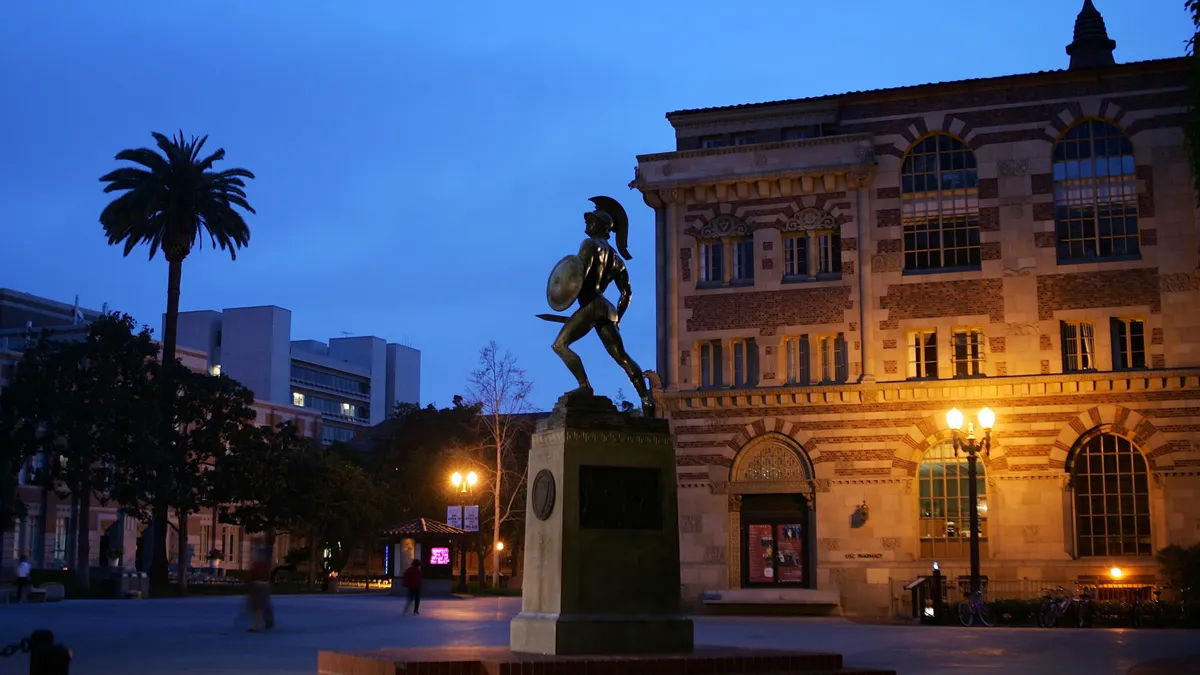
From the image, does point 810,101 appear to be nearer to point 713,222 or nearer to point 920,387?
point 713,222

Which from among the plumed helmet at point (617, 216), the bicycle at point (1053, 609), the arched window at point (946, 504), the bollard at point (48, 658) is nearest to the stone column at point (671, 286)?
the arched window at point (946, 504)

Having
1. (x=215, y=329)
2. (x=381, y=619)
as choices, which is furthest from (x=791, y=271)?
(x=215, y=329)

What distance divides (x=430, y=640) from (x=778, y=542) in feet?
71.1

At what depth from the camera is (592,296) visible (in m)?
17.5

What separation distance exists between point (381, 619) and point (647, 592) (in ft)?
60.3

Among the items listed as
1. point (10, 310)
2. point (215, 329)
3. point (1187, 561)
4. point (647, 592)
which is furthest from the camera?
point (215, 329)

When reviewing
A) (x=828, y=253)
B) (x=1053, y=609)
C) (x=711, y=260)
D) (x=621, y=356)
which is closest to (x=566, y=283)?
(x=621, y=356)

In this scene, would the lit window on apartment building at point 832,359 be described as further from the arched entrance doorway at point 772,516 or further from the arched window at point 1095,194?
the arched window at point 1095,194

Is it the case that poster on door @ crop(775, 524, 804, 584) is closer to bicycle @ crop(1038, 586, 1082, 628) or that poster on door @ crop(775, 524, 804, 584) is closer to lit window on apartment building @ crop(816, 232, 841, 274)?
lit window on apartment building @ crop(816, 232, 841, 274)

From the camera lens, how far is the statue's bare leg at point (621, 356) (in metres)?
17.3

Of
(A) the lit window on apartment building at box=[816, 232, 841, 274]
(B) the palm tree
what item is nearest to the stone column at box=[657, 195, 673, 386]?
(A) the lit window on apartment building at box=[816, 232, 841, 274]

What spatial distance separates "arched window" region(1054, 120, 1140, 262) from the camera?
1636 inches

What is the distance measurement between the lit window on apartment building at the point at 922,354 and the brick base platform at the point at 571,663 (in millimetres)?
27538

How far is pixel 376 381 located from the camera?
14525cm
